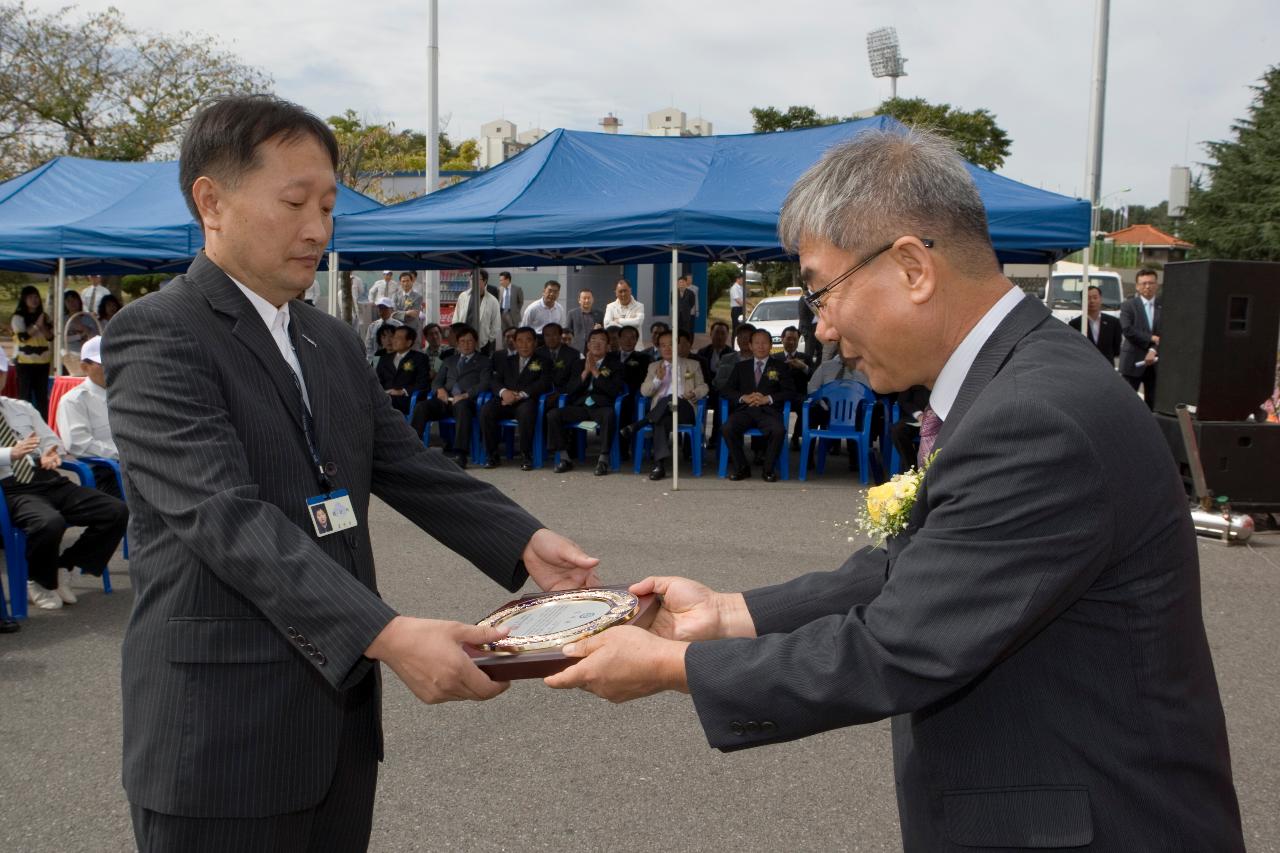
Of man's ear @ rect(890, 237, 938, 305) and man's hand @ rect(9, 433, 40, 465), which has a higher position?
man's ear @ rect(890, 237, 938, 305)

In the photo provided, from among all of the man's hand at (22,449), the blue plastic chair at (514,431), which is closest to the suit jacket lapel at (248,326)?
the man's hand at (22,449)

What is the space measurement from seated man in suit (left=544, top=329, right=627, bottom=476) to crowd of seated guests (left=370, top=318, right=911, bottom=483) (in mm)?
11

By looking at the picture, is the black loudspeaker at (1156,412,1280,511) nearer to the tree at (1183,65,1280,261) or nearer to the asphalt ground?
the asphalt ground

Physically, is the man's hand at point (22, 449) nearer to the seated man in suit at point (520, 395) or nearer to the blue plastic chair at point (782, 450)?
the seated man in suit at point (520, 395)

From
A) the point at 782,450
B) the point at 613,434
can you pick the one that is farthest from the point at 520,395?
the point at 782,450

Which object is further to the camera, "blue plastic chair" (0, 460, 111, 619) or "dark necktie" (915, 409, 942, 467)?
"blue plastic chair" (0, 460, 111, 619)

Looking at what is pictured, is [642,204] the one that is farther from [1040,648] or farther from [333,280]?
[1040,648]

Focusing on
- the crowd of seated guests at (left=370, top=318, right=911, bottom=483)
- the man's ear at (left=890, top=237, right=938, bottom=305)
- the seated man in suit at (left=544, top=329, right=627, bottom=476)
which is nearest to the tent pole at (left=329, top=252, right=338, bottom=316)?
the crowd of seated guests at (left=370, top=318, right=911, bottom=483)

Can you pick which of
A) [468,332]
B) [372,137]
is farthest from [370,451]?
[372,137]

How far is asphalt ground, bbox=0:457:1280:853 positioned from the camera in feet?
11.4

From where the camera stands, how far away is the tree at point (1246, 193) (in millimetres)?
33281

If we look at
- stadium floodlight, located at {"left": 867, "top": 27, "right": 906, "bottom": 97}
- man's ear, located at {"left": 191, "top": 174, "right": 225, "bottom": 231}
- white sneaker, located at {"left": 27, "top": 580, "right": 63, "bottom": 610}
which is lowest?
white sneaker, located at {"left": 27, "top": 580, "right": 63, "bottom": 610}

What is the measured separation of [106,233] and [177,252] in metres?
0.95

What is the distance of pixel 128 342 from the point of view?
73.7 inches
